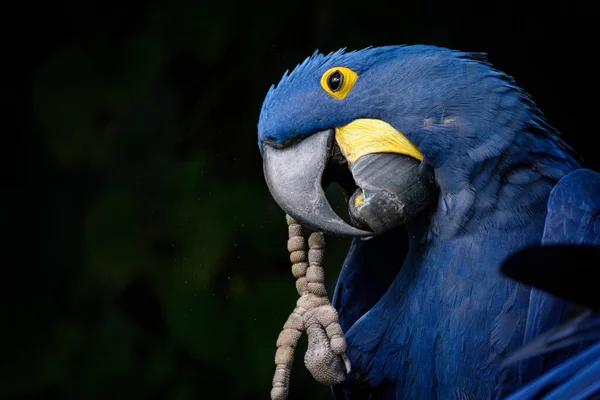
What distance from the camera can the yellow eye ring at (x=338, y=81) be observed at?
1.17 metres

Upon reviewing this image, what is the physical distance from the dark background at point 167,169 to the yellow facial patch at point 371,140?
2.01 ft

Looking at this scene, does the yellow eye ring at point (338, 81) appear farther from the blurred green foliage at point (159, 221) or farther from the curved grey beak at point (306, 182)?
the blurred green foliage at point (159, 221)

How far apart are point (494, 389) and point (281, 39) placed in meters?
0.98

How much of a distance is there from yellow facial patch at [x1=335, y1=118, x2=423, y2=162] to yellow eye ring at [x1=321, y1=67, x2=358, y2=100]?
1.9 inches

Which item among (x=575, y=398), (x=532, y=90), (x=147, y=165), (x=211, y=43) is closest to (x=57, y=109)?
(x=147, y=165)

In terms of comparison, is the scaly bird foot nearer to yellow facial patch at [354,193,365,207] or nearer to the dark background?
yellow facial patch at [354,193,365,207]

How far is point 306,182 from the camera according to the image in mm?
1131

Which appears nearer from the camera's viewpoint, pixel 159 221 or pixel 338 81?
pixel 338 81

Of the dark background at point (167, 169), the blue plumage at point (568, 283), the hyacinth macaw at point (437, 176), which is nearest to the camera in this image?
the blue plumage at point (568, 283)

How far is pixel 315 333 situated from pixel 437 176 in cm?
28

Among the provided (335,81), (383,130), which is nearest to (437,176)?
(383,130)

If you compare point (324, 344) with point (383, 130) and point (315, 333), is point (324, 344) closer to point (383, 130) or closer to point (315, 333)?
point (315, 333)

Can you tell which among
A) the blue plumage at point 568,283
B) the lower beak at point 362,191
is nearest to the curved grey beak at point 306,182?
the lower beak at point 362,191

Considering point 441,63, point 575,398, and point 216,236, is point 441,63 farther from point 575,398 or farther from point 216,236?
point 216,236
